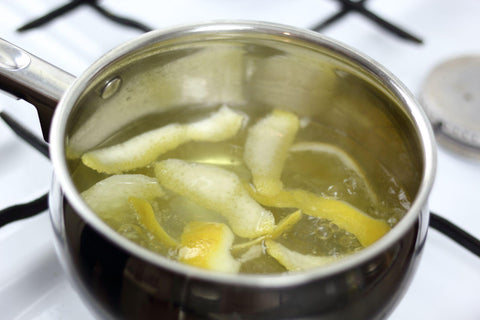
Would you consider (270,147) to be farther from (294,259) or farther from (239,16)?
(239,16)

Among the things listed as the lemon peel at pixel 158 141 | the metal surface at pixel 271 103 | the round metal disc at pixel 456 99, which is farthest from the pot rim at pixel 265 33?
the round metal disc at pixel 456 99

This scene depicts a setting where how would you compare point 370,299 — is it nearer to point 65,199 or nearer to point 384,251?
point 384,251

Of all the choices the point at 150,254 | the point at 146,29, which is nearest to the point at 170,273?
the point at 150,254

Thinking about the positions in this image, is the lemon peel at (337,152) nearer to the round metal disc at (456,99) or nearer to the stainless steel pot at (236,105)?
the stainless steel pot at (236,105)

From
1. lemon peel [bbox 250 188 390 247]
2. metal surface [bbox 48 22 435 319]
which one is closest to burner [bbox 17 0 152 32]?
metal surface [bbox 48 22 435 319]

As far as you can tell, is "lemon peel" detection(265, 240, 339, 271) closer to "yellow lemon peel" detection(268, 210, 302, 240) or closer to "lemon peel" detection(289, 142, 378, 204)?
"yellow lemon peel" detection(268, 210, 302, 240)

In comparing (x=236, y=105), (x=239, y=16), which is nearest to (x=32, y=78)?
(x=236, y=105)
